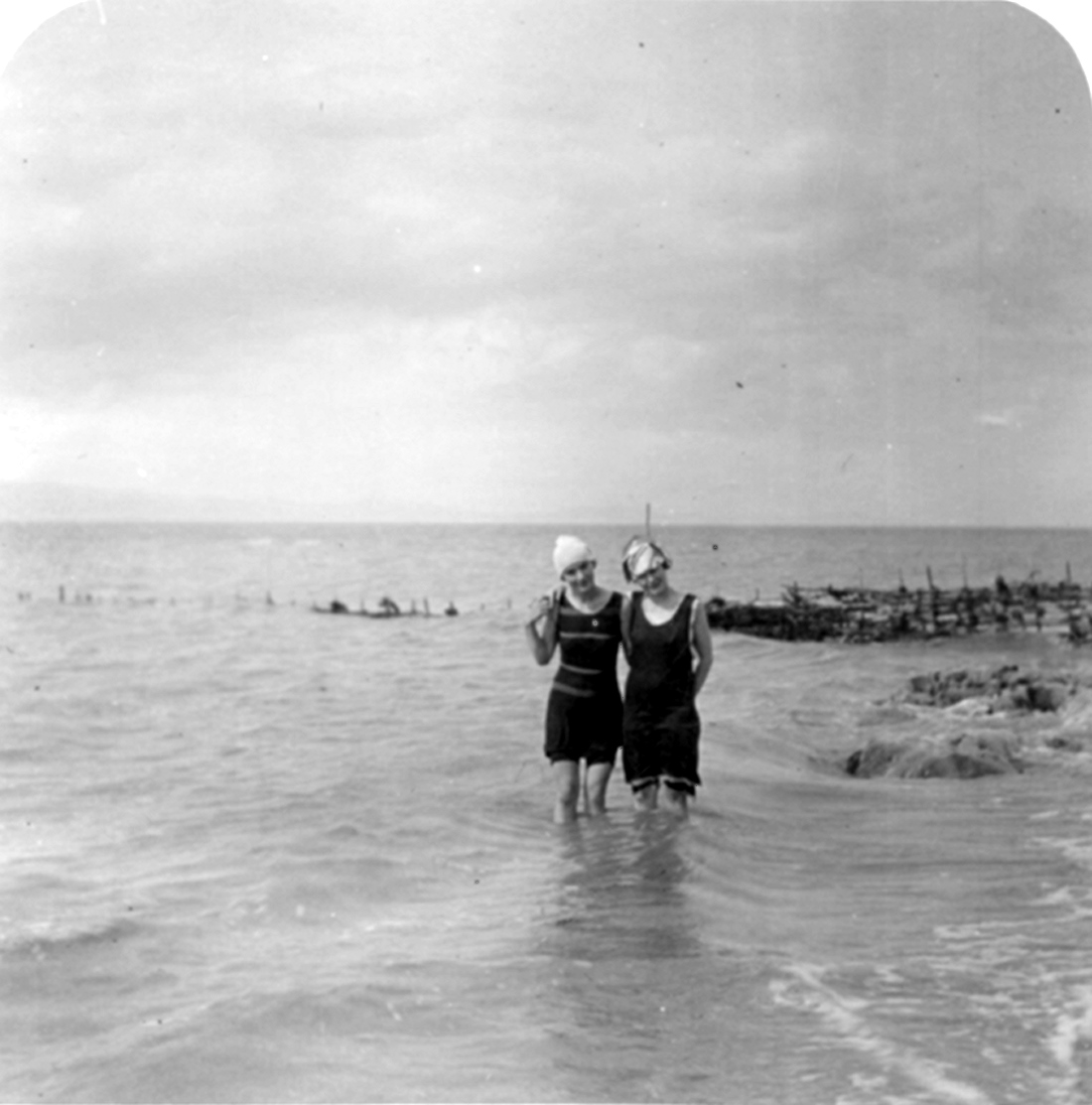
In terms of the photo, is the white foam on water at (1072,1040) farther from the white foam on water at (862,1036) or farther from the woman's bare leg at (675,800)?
the woman's bare leg at (675,800)

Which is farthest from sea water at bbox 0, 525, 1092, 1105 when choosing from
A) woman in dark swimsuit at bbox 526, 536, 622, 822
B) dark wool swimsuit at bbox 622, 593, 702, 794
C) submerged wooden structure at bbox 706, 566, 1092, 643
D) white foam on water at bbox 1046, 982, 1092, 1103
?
submerged wooden structure at bbox 706, 566, 1092, 643

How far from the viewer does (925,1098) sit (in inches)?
176

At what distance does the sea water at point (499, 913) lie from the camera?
4875 millimetres

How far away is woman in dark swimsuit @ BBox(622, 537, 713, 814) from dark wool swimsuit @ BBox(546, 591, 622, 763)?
97 mm

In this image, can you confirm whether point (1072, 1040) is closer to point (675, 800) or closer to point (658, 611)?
point (675, 800)

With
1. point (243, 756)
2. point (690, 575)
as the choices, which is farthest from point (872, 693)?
point (690, 575)

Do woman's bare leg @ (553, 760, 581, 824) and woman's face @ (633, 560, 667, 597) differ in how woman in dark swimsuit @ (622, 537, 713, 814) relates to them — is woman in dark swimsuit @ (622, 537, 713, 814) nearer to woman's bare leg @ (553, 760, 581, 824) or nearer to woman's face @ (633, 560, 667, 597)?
woman's face @ (633, 560, 667, 597)

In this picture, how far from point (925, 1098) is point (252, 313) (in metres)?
6.76

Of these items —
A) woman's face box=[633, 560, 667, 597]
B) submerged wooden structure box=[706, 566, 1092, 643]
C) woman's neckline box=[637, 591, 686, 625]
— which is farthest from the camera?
submerged wooden structure box=[706, 566, 1092, 643]

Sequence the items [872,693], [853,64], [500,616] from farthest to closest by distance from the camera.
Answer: [500,616]
[872,693]
[853,64]

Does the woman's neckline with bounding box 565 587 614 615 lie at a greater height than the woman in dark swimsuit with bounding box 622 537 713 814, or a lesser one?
greater

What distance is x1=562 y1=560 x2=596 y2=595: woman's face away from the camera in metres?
6.96

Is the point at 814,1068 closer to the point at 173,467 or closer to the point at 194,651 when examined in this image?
the point at 173,467

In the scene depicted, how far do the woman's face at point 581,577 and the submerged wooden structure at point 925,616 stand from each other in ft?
50.2
